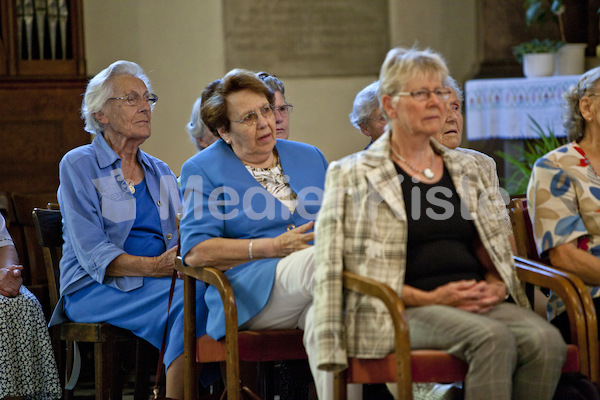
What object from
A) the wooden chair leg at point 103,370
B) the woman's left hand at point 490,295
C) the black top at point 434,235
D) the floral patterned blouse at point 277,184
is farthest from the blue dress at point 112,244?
the woman's left hand at point 490,295

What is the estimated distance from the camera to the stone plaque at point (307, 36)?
683 cm

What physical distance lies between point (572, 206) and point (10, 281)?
6.84ft

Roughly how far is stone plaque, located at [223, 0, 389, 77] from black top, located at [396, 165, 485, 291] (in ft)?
15.5

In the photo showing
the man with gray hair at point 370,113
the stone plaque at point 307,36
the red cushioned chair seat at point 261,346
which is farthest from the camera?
the stone plaque at point 307,36

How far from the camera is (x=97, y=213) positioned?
10.5 feet

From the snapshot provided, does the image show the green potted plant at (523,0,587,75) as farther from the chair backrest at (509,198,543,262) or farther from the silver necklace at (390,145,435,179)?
the silver necklace at (390,145,435,179)

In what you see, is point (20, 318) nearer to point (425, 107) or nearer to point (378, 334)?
point (378, 334)

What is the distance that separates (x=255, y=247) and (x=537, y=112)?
169 inches

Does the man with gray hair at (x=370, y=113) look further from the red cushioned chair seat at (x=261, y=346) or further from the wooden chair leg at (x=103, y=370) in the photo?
the wooden chair leg at (x=103, y=370)

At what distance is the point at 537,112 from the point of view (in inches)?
248

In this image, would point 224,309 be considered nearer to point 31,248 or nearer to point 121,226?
point 121,226

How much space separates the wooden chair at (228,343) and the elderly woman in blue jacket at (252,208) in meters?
0.04

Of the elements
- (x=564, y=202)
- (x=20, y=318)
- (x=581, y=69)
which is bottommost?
(x=20, y=318)

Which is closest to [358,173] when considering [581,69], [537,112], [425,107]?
[425,107]
